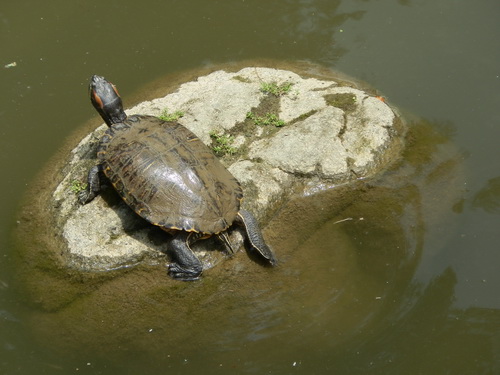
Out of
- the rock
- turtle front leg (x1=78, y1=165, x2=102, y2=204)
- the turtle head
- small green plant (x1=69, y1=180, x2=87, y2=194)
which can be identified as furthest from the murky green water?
the turtle head

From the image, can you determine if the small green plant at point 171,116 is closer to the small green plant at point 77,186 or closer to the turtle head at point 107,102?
the turtle head at point 107,102

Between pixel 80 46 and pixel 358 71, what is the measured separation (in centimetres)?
450

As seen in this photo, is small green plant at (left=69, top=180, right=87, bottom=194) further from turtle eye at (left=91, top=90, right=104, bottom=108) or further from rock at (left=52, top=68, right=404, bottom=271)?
turtle eye at (left=91, top=90, right=104, bottom=108)

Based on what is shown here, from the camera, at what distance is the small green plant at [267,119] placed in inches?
228

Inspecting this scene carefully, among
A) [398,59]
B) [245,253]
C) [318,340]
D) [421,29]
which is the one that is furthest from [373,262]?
[421,29]

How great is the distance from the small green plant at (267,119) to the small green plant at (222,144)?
0.40 meters

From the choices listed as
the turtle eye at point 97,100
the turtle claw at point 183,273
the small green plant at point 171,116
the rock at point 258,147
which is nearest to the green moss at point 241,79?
the rock at point 258,147

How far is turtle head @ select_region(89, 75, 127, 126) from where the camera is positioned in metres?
5.50

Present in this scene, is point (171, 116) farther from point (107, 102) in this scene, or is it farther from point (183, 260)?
point (183, 260)

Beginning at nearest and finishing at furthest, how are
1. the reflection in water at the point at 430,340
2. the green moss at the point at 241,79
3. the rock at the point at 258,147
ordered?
the reflection in water at the point at 430,340, the rock at the point at 258,147, the green moss at the point at 241,79

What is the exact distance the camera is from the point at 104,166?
5008 mm

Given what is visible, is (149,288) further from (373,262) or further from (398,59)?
(398,59)

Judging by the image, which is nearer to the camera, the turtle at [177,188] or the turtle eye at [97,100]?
the turtle at [177,188]

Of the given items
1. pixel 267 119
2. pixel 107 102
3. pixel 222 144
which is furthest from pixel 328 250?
pixel 107 102
